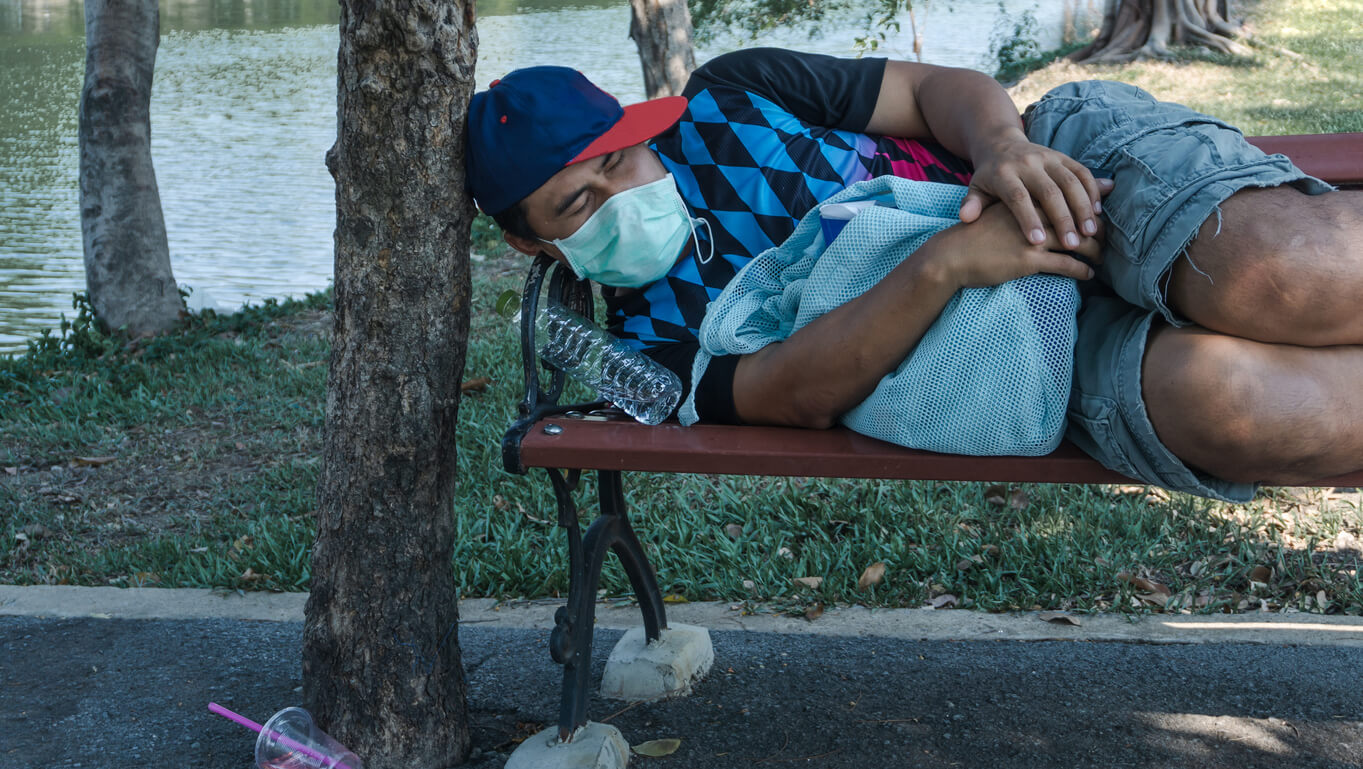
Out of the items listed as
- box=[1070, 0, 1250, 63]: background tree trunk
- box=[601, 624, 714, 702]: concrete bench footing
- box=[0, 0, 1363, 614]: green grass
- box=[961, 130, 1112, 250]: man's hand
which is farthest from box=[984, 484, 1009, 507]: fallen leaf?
box=[1070, 0, 1250, 63]: background tree trunk

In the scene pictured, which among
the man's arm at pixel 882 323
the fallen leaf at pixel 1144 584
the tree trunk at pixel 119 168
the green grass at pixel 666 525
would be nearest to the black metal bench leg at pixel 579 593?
the man's arm at pixel 882 323

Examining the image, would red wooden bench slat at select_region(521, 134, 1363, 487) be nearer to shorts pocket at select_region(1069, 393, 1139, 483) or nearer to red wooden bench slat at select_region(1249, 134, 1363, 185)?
shorts pocket at select_region(1069, 393, 1139, 483)

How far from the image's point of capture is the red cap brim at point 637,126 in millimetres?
2314

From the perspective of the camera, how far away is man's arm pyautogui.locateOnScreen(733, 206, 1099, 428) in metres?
1.98

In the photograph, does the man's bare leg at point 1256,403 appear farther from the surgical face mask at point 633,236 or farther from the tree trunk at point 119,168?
the tree trunk at point 119,168

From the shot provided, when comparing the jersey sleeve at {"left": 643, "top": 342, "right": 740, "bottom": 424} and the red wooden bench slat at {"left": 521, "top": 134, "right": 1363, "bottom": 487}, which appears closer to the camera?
the red wooden bench slat at {"left": 521, "top": 134, "right": 1363, "bottom": 487}

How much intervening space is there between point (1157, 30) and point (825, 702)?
14261 mm

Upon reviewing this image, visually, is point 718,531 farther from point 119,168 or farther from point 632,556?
point 119,168

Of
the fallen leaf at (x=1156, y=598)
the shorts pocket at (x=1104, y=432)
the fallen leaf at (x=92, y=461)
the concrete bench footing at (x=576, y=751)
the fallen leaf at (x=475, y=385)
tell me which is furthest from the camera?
the fallen leaf at (x=475, y=385)

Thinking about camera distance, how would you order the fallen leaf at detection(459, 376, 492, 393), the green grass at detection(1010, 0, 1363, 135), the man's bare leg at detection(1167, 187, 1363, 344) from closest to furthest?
1. the man's bare leg at detection(1167, 187, 1363, 344)
2. the fallen leaf at detection(459, 376, 492, 393)
3. the green grass at detection(1010, 0, 1363, 135)

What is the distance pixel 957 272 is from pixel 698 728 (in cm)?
122

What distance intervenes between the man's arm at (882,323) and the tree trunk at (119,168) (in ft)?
15.8

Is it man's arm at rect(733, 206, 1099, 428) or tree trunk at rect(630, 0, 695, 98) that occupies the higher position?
tree trunk at rect(630, 0, 695, 98)

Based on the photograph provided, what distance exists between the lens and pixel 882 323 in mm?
2051
